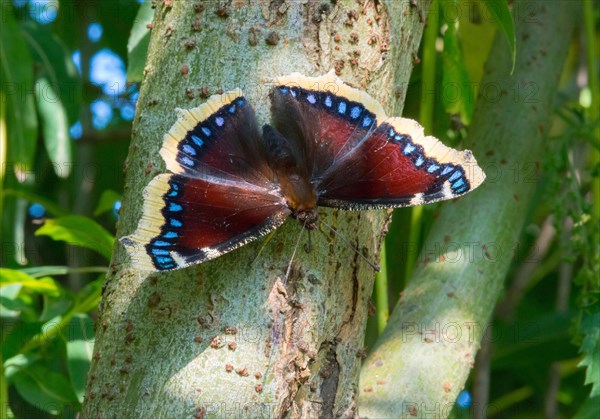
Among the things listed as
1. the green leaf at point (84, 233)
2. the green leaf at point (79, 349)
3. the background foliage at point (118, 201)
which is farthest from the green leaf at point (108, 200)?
the green leaf at point (79, 349)

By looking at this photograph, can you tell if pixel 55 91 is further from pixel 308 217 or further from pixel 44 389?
pixel 308 217

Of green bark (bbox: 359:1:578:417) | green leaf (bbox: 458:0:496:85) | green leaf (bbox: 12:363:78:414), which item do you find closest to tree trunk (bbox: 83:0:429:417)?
green bark (bbox: 359:1:578:417)

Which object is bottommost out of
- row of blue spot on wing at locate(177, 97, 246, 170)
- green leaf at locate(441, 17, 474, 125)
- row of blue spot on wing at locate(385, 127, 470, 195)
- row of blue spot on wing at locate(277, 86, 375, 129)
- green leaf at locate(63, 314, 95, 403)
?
green leaf at locate(63, 314, 95, 403)

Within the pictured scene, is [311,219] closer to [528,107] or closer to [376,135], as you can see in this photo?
[376,135]

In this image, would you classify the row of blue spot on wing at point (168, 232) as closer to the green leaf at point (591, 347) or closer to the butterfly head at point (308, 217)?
the butterfly head at point (308, 217)

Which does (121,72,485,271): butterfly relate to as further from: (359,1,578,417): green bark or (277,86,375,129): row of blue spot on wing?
(359,1,578,417): green bark
